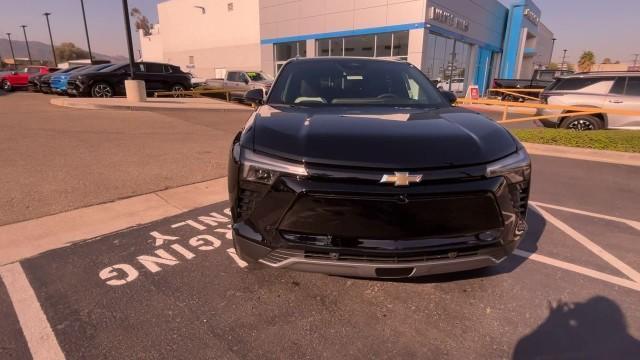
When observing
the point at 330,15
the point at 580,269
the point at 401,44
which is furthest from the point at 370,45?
the point at 580,269

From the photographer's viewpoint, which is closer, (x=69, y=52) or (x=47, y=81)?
(x=47, y=81)

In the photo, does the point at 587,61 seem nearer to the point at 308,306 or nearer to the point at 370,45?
the point at 370,45

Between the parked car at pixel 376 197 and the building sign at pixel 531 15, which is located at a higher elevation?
the building sign at pixel 531 15

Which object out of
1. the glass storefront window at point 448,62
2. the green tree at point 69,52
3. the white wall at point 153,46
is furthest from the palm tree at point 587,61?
the green tree at point 69,52

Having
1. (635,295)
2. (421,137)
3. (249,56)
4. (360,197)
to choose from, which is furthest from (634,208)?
(249,56)

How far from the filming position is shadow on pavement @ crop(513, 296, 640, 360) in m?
2.04

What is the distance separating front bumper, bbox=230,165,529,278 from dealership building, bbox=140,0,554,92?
20.9 m

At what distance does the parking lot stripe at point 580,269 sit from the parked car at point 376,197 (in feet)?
3.72

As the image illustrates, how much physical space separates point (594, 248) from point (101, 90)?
1721 centimetres

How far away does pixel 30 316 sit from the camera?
2.29m

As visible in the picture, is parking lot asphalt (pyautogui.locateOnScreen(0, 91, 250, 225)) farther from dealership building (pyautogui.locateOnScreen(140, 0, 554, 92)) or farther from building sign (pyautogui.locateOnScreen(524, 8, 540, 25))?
building sign (pyautogui.locateOnScreen(524, 8, 540, 25))

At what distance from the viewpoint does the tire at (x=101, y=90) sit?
14.8 metres

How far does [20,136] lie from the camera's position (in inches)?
303

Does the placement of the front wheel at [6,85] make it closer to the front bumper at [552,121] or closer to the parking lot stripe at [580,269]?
the front bumper at [552,121]
